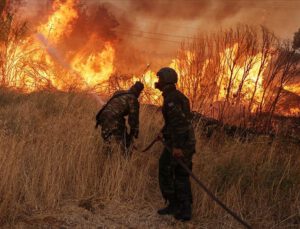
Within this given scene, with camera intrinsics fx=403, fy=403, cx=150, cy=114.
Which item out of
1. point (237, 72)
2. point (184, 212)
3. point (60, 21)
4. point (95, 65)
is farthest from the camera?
point (60, 21)

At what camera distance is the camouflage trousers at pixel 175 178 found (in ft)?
16.1

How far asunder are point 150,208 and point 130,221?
473 mm

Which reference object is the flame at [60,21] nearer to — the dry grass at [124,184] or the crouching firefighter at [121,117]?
the crouching firefighter at [121,117]

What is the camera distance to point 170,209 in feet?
16.7

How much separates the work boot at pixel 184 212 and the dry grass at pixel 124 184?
0.09 metres

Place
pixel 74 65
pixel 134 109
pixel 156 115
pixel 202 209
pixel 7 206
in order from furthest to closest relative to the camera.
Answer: pixel 74 65 < pixel 156 115 < pixel 134 109 < pixel 202 209 < pixel 7 206

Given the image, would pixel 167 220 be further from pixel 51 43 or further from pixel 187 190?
pixel 51 43

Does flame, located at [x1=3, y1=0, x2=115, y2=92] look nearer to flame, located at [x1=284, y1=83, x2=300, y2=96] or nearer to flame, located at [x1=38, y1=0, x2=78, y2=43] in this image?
flame, located at [x1=38, y1=0, x2=78, y2=43]

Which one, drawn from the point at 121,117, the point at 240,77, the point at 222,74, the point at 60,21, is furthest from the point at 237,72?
the point at 60,21

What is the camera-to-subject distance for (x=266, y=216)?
17.5ft

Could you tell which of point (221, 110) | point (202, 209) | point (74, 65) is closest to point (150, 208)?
point (202, 209)

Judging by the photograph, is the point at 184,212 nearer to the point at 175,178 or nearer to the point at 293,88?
the point at 175,178

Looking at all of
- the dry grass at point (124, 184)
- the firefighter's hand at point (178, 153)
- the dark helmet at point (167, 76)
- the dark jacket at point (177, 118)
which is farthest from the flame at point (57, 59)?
the firefighter's hand at point (178, 153)

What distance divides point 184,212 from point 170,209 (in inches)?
8.6
